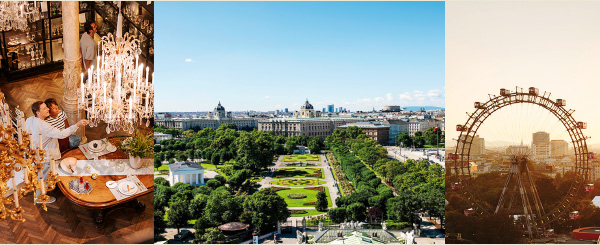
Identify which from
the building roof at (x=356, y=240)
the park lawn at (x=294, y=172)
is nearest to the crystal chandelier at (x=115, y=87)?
the park lawn at (x=294, y=172)

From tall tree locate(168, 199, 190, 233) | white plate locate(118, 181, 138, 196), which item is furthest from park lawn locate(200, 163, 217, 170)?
white plate locate(118, 181, 138, 196)

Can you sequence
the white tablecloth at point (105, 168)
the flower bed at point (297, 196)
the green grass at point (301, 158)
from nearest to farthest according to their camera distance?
the white tablecloth at point (105, 168) < the flower bed at point (297, 196) < the green grass at point (301, 158)

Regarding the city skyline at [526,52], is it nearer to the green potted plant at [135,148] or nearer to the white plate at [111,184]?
the green potted plant at [135,148]

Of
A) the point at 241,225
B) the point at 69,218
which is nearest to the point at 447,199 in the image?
the point at 241,225

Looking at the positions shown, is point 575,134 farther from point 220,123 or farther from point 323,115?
point 220,123

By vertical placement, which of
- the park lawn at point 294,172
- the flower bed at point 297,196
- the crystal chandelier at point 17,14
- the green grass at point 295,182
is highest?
the crystal chandelier at point 17,14
